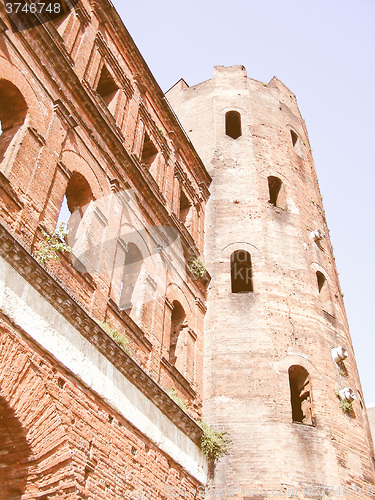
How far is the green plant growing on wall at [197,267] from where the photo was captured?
12461mm

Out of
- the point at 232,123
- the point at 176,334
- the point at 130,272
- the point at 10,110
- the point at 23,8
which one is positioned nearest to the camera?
the point at 10,110

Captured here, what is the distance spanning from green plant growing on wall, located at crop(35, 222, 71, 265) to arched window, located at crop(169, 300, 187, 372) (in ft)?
13.0

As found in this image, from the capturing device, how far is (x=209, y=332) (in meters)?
12.1

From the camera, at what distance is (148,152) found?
13.0 meters

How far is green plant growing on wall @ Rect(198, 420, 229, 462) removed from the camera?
9953mm

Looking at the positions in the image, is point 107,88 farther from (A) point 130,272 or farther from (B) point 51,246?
(B) point 51,246

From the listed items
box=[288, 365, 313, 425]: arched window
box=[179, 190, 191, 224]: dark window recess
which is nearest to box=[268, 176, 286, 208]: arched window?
box=[179, 190, 191, 224]: dark window recess

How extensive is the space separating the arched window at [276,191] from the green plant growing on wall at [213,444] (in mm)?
6843

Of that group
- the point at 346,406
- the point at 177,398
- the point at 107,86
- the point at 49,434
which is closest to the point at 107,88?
the point at 107,86

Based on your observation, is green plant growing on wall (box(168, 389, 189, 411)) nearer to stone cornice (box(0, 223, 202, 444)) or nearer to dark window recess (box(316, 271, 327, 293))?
stone cornice (box(0, 223, 202, 444))

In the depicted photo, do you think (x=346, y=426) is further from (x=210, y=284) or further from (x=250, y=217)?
(x=250, y=217)

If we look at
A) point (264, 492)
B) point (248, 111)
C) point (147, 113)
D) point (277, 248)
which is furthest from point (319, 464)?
point (248, 111)

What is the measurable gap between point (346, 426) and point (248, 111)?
9971 millimetres

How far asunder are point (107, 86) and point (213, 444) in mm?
7328
